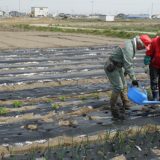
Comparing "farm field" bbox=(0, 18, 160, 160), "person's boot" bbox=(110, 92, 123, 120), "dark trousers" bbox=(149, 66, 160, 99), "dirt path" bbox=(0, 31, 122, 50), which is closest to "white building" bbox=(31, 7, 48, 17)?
"dirt path" bbox=(0, 31, 122, 50)

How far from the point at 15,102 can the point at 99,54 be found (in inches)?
406

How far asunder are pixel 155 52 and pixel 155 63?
9.4 inches

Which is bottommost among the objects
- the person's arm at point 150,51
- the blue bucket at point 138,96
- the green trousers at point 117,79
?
the blue bucket at point 138,96

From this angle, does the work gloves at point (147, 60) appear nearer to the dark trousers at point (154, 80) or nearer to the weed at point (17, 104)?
the dark trousers at point (154, 80)

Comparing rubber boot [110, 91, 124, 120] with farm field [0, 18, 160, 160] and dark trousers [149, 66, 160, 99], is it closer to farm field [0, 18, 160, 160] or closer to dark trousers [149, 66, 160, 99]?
farm field [0, 18, 160, 160]

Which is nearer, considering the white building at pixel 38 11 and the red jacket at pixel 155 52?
the red jacket at pixel 155 52

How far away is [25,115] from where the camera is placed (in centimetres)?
730

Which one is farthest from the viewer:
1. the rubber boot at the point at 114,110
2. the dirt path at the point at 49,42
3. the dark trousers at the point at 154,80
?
the dirt path at the point at 49,42

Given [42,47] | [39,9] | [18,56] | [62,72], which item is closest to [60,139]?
[62,72]

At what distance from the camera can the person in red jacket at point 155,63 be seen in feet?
23.9

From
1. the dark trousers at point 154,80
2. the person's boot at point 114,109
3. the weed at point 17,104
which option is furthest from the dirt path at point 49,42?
the person's boot at point 114,109

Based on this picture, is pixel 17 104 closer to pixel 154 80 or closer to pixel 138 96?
pixel 138 96

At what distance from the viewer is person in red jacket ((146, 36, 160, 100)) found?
23.9 ft

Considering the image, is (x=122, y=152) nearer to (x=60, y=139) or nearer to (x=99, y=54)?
(x=60, y=139)
